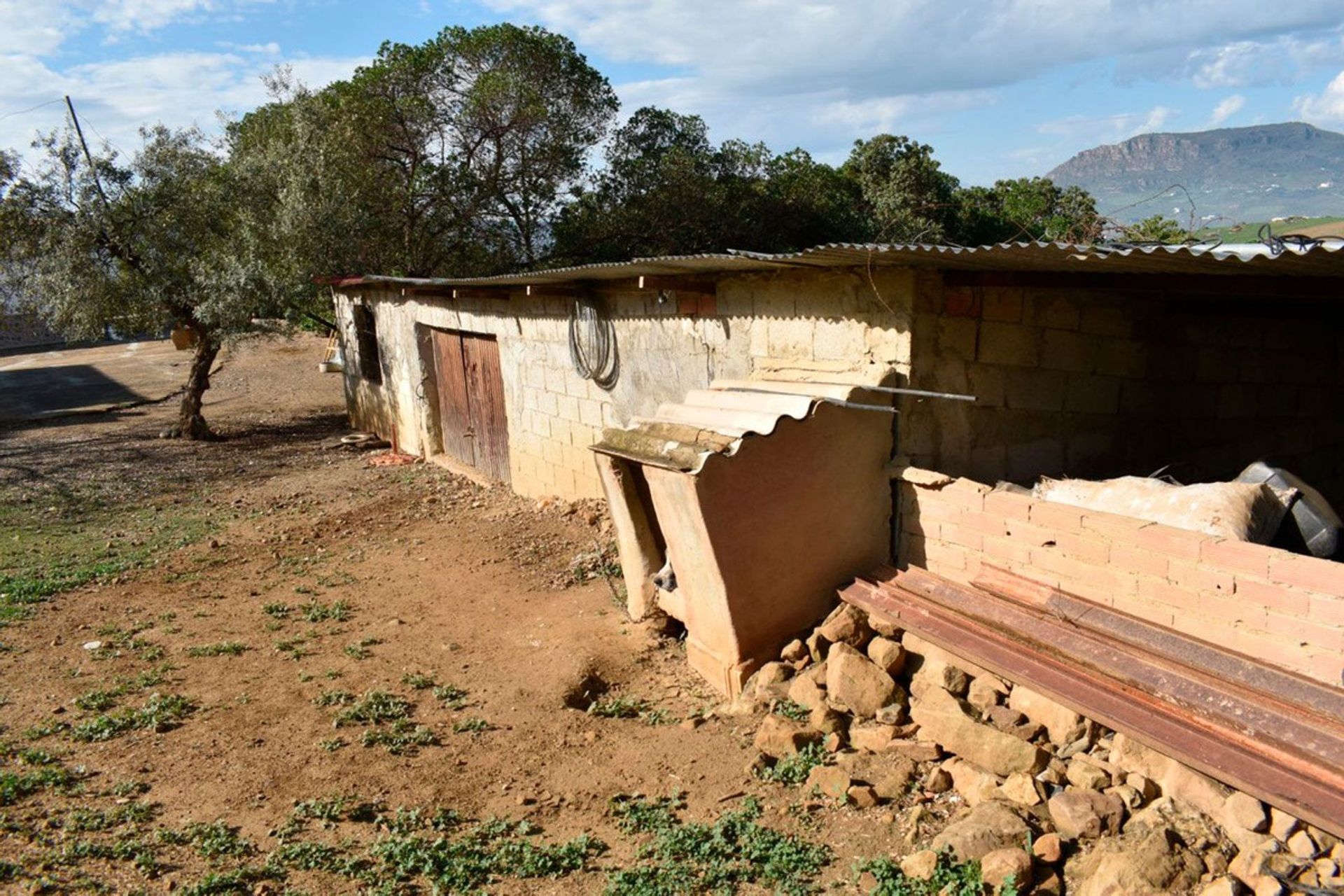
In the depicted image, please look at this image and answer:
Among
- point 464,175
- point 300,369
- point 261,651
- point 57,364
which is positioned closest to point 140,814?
point 261,651

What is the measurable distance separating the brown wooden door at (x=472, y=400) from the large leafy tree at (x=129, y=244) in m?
3.94

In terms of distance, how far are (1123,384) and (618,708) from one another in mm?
4238

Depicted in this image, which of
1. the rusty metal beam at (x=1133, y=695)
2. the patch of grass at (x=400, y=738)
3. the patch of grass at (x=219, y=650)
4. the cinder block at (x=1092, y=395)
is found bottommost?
the patch of grass at (x=400, y=738)

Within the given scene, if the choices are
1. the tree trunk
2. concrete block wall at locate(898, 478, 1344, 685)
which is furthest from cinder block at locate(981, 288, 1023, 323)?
the tree trunk

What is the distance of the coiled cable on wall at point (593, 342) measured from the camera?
8.52 metres

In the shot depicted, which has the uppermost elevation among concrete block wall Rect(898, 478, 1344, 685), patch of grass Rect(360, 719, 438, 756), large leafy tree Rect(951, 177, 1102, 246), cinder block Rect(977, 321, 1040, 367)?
large leafy tree Rect(951, 177, 1102, 246)

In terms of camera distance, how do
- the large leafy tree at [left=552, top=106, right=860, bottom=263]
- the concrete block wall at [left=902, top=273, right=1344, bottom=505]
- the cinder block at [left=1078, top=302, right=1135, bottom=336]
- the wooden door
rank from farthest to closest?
the large leafy tree at [left=552, top=106, right=860, bottom=263], the wooden door, the cinder block at [left=1078, top=302, right=1135, bottom=336], the concrete block wall at [left=902, top=273, right=1344, bottom=505]

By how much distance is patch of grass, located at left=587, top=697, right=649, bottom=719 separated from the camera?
5.40 m

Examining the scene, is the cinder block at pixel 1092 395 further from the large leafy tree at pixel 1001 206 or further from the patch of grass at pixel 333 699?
the large leafy tree at pixel 1001 206

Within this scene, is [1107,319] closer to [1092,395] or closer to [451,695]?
[1092,395]

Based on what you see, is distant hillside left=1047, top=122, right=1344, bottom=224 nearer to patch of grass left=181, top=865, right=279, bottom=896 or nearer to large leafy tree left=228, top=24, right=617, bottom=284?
patch of grass left=181, top=865, right=279, bottom=896

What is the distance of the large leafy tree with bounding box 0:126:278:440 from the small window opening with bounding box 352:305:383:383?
1.37 meters

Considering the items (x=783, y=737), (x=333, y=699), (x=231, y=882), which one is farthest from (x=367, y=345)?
(x=783, y=737)

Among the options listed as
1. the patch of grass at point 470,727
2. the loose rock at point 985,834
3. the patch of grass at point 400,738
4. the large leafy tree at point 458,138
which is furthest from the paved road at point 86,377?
the loose rock at point 985,834
